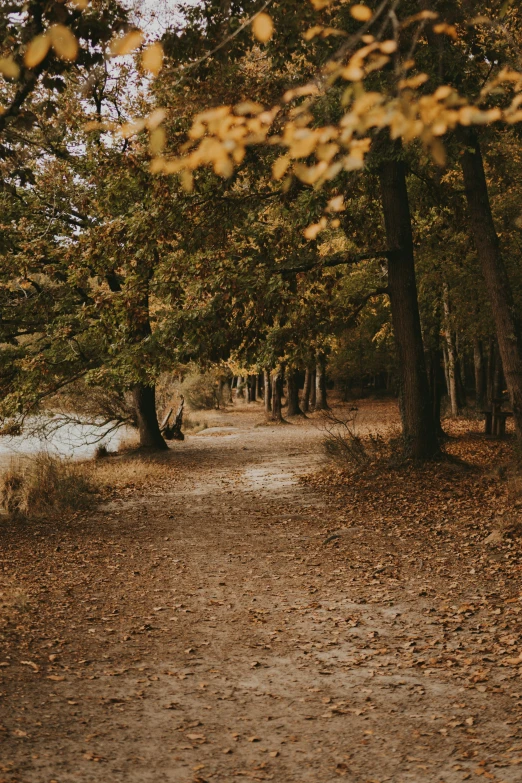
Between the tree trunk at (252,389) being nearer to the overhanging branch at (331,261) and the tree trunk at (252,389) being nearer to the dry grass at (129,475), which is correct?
the dry grass at (129,475)

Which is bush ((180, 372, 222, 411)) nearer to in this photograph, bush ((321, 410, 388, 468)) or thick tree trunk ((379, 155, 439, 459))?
bush ((321, 410, 388, 468))

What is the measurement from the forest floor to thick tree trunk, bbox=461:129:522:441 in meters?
1.75

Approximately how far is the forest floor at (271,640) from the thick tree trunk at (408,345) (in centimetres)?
141

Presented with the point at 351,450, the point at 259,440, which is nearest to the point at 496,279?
the point at 351,450

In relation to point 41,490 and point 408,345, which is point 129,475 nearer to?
point 41,490

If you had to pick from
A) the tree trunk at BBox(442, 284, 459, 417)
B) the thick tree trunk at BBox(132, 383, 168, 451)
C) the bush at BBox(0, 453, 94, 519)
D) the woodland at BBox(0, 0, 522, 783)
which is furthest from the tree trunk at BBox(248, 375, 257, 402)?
the bush at BBox(0, 453, 94, 519)

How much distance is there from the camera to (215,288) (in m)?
12.9

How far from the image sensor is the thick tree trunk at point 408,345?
47.8 ft

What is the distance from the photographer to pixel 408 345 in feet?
47.9

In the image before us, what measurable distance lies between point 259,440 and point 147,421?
4.61m

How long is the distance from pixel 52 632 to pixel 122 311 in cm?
745

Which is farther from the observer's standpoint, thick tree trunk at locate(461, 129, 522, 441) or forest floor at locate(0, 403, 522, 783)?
thick tree trunk at locate(461, 129, 522, 441)

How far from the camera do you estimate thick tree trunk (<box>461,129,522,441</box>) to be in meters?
12.3

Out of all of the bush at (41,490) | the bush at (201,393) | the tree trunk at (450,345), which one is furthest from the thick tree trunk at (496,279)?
the bush at (201,393)
